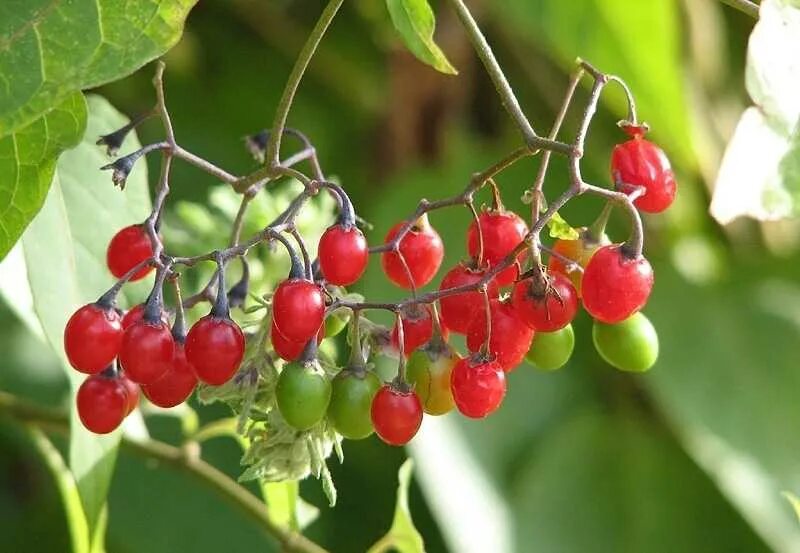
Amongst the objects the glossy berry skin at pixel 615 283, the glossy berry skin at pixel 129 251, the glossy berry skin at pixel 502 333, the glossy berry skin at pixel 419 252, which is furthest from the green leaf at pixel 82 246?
the glossy berry skin at pixel 615 283

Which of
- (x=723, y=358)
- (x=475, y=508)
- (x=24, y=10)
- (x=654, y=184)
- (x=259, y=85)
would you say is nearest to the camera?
(x=24, y=10)

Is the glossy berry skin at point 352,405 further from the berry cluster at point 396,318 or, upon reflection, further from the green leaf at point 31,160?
the green leaf at point 31,160

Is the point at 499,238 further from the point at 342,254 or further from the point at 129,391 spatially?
the point at 129,391

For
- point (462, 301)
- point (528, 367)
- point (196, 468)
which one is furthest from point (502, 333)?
point (528, 367)

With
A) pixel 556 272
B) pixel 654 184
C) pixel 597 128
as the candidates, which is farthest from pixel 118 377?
pixel 597 128

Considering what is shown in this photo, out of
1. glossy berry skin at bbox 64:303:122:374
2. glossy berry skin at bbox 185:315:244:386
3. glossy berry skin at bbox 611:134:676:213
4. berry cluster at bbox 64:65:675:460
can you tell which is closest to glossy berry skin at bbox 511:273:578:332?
berry cluster at bbox 64:65:675:460

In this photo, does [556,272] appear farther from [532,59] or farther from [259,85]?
[259,85]
